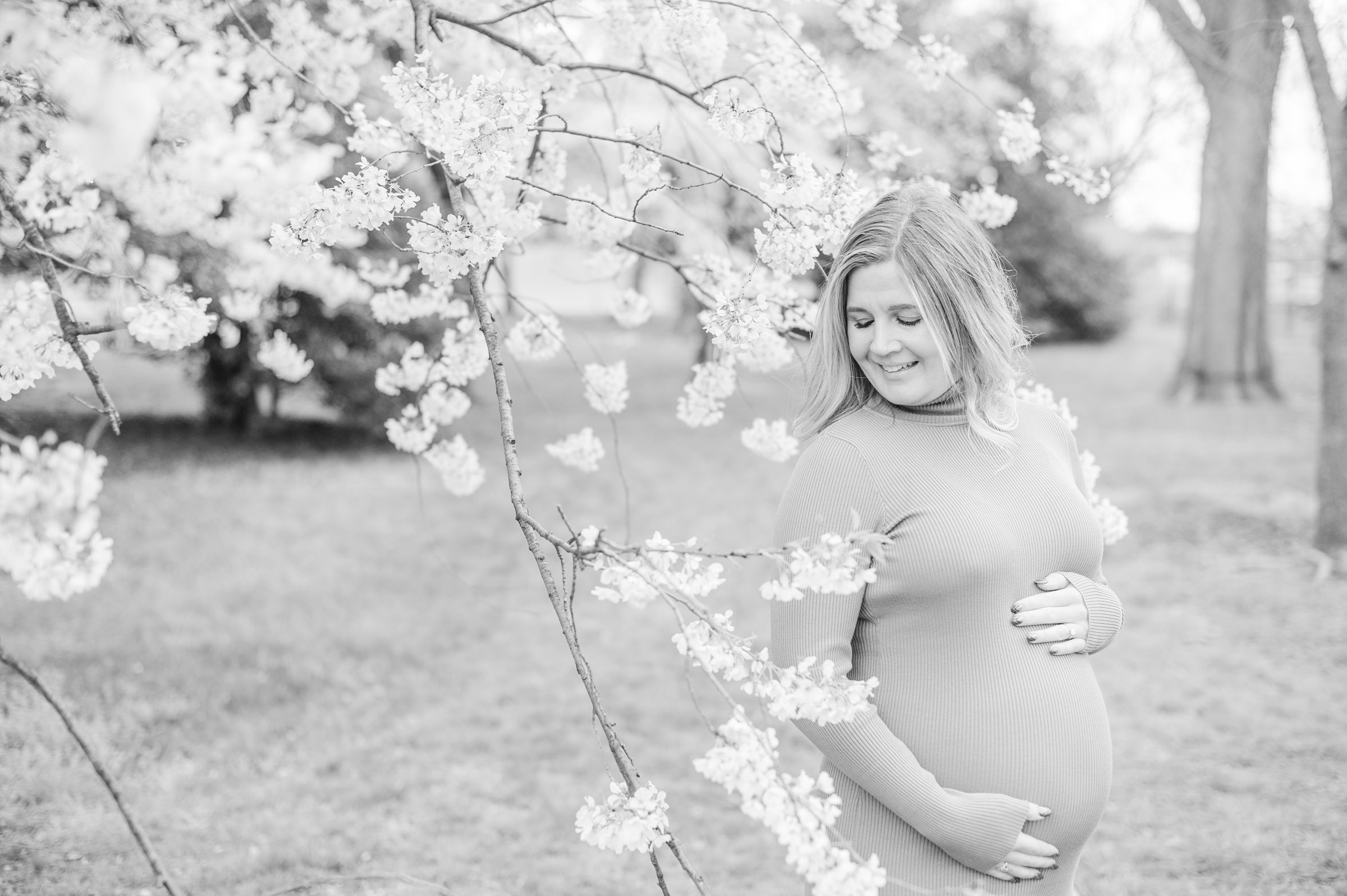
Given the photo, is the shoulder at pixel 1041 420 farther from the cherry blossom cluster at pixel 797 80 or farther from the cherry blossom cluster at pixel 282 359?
the cherry blossom cluster at pixel 282 359

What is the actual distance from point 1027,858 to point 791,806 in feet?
1.86

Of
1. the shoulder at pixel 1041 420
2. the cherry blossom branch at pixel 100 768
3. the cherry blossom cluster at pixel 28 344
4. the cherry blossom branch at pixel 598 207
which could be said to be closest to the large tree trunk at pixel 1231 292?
the shoulder at pixel 1041 420

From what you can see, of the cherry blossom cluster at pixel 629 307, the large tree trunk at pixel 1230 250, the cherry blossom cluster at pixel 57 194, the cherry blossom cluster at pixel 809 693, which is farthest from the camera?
the large tree trunk at pixel 1230 250

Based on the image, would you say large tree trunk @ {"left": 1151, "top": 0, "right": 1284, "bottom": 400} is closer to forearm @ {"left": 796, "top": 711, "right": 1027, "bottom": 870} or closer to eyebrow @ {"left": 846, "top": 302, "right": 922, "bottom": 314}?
eyebrow @ {"left": 846, "top": 302, "right": 922, "bottom": 314}

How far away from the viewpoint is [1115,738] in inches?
180

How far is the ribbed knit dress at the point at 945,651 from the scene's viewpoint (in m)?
1.69

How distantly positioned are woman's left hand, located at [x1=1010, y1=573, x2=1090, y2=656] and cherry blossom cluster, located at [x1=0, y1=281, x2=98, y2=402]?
1818 mm

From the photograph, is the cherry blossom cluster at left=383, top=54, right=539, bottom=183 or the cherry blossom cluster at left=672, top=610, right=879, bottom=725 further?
the cherry blossom cluster at left=383, top=54, right=539, bottom=183

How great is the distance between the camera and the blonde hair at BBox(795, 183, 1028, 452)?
1.80 m

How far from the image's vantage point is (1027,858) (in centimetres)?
177

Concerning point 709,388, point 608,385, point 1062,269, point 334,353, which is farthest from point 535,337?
point 1062,269

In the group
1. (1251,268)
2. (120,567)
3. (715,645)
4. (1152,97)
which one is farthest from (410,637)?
(1251,268)

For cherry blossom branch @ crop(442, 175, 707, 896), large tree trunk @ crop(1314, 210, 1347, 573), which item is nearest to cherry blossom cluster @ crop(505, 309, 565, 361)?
cherry blossom branch @ crop(442, 175, 707, 896)

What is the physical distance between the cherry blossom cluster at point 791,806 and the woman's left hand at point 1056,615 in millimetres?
528
